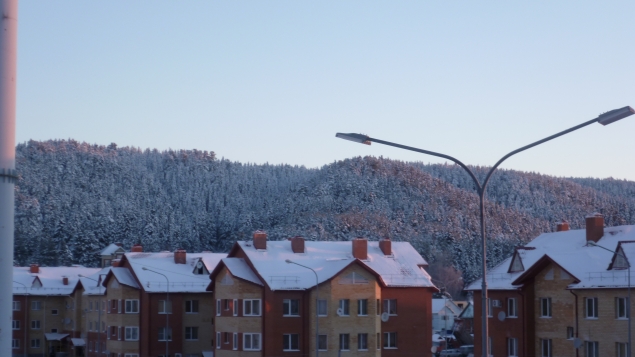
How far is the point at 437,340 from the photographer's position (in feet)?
302

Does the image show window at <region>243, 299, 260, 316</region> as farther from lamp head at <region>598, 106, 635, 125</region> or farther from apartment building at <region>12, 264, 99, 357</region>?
apartment building at <region>12, 264, 99, 357</region>

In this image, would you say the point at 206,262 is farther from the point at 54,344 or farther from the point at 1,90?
the point at 1,90

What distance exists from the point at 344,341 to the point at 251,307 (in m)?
6.48

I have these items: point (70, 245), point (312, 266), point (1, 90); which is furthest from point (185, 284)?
point (70, 245)

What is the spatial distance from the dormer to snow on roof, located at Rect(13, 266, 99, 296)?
2463 centimetres

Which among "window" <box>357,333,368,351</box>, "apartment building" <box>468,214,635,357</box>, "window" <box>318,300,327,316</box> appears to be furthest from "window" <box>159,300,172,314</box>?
"apartment building" <box>468,214,635,357</box>

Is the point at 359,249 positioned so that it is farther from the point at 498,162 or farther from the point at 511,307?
the point at 498,162

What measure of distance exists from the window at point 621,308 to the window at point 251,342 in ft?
72.7

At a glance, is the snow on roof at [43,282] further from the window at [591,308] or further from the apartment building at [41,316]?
the window at [591,308]

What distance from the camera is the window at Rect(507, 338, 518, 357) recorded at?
50.4 m

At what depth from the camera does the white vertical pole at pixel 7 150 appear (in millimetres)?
17938

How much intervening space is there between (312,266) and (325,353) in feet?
19.4

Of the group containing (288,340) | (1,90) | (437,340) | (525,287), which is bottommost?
(437,340)

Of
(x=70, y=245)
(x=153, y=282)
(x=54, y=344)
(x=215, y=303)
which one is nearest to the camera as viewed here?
(x=215, y=303)
